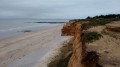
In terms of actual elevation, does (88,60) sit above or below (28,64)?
above

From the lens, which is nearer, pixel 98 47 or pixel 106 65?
pixel 106 65

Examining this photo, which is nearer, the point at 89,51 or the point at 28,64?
the point at 89,51

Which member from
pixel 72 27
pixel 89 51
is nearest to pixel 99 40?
pixel 89 51

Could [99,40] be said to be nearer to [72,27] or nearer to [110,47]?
[110,47]

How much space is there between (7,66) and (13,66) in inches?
20.1

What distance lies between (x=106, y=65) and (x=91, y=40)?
2176 millimetres

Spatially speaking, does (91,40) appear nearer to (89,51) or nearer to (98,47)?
(98,47)

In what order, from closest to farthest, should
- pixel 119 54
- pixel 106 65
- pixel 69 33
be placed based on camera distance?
pixel 106 65 → pixel 119 54 → pixel 69 33

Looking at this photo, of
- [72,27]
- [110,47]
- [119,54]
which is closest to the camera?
[119,54]

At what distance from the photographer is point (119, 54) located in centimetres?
457

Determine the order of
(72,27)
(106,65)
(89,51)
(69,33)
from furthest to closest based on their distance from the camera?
(69,33) < (72,27) < (89,51) < (106,65)

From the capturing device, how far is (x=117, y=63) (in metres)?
4.04

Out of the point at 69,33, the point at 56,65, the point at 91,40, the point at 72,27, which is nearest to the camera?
the point at 91,40

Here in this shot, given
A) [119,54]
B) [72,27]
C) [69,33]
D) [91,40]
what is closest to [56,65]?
[91,40]
